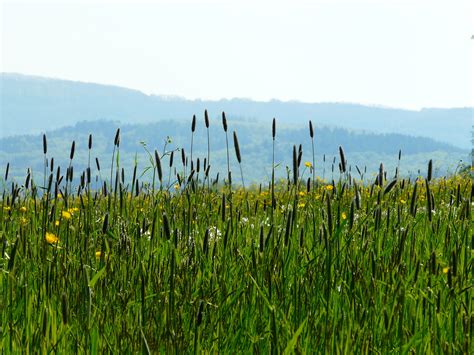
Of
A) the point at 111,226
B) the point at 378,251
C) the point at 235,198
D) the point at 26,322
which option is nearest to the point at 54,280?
the point at 26,322

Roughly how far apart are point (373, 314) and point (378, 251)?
1.14 metres

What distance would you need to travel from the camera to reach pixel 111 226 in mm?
4504

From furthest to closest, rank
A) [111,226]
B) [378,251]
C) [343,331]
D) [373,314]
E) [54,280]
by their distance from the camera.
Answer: [111,226], [378,251], [54,280], [373,314], [343,331]

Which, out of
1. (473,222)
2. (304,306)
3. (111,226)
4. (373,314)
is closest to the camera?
(373,314)

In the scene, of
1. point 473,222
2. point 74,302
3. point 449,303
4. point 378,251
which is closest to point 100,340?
point 74,302

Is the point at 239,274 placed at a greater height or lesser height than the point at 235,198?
greater

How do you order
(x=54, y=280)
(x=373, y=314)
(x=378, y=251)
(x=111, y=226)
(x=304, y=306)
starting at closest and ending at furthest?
(x=373, y=314) → (x=304, y=306) → (x=54, y=280) → (x=378, y=251) → (x=111, y=226)

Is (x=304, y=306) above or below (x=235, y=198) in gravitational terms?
above

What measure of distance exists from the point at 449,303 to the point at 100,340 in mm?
1660

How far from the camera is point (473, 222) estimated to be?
5578 mm

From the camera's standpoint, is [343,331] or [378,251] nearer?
[343,331]

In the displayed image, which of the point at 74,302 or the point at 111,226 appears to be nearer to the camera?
the point at 74,302

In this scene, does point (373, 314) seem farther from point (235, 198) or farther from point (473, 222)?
point (235, 198)

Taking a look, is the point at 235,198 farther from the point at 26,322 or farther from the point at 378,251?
the point at 26,322
